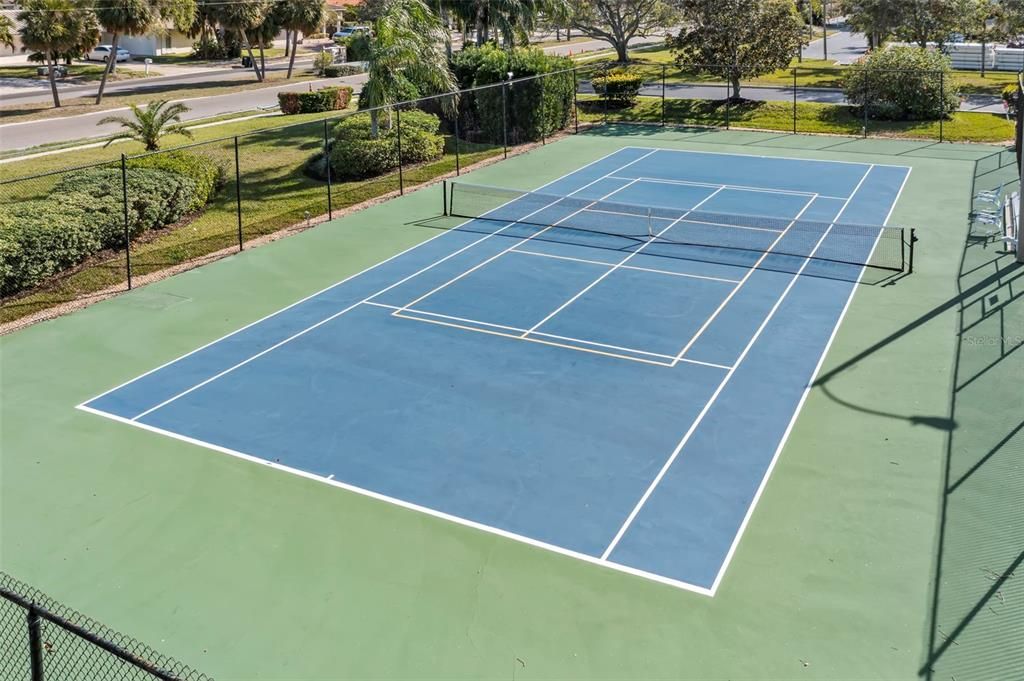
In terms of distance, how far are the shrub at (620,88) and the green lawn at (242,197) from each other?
8494mm

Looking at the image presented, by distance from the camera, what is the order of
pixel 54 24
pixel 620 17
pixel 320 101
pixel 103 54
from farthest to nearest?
pixel 103 54 < pixel 620 17 < pixel 54 24 < pixel 320 101

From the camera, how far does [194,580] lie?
950 centimetres

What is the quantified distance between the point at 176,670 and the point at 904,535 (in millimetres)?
7226

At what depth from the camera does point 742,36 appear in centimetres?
3450

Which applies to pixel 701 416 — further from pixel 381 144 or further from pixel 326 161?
pixel 381 144

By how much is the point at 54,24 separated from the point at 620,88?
2387 cm

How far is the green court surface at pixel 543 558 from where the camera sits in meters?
8.38

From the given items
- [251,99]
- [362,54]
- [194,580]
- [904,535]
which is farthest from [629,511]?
[251,99]

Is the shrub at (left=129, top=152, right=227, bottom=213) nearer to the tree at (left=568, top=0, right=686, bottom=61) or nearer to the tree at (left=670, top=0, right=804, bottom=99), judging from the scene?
the tree at (left=670, top=0, right=804, bottom=99)

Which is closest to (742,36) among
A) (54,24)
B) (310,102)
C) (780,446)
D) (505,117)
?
(505,117)

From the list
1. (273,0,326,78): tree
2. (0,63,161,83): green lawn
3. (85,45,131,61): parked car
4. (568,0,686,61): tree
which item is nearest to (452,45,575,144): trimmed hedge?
(568,0,686,61): tree

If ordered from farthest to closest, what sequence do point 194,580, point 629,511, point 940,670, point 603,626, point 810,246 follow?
point 810,246
point 629,511
point 194,580
point 603,626
point 940,670

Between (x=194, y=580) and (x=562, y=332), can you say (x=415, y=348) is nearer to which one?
(x=562, y=332)

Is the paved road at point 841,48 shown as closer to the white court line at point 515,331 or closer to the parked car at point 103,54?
the white court line at point 515,331
